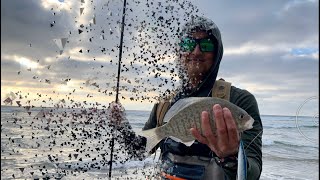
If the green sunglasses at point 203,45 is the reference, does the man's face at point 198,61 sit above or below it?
below

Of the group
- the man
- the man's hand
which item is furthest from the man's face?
the man's hand

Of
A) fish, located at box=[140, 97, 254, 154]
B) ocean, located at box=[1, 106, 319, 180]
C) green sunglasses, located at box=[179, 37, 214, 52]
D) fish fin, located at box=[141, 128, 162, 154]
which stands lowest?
ocean, located at box=[1, 106, 319, 180]

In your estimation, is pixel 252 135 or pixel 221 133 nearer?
pixel 221 133

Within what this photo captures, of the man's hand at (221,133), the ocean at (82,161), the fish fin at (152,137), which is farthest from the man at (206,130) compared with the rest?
the ocean at (82,161)

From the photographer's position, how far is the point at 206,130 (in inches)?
91.9

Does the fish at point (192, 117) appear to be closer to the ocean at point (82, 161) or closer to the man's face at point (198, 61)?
the man's face at point (198, 61)

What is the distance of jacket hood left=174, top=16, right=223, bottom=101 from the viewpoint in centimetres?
320

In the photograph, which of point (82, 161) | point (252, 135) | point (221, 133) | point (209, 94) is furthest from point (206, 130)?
point (82, 161)

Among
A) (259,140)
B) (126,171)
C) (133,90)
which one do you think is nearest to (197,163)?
(259,140)

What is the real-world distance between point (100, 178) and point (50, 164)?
2.38 metres

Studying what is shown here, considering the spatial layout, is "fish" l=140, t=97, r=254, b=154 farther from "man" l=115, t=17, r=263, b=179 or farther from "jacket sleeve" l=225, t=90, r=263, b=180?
"jacket sleeve" l=225, t=90, r=263, b=180

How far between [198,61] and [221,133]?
110cm

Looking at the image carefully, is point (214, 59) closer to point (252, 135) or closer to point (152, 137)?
point (252, 135)

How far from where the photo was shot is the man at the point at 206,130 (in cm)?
236
